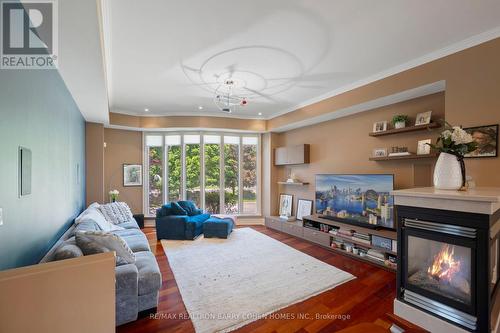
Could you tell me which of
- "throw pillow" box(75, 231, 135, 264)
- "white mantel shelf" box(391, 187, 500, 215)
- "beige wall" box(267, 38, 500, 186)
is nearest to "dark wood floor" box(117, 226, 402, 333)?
"throw pillow" box(75, 231, 135, 264)

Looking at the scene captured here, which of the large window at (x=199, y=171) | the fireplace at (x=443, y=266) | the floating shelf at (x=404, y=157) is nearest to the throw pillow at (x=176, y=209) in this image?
the large window at (x=199, y=171)

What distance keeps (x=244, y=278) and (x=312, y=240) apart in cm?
198

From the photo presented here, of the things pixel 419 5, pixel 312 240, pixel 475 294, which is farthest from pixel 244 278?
pixel 419 5

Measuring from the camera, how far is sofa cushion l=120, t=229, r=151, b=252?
303cm

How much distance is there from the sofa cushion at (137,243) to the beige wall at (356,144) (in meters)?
3.66

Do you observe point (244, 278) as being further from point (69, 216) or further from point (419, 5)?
point (419, 5)

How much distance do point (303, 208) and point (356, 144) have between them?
6.46 ft

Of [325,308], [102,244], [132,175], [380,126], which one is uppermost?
[380,126]

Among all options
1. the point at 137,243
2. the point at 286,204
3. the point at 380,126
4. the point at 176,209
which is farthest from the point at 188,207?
the point at 380,126

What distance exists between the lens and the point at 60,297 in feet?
4.15

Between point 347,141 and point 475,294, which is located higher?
point 347,141

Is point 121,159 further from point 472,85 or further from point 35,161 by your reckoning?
point 472,85

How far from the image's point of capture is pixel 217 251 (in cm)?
402

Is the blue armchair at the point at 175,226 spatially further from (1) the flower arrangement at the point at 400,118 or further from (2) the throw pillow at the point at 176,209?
(1) the flower arrangement at the point at 400,118
